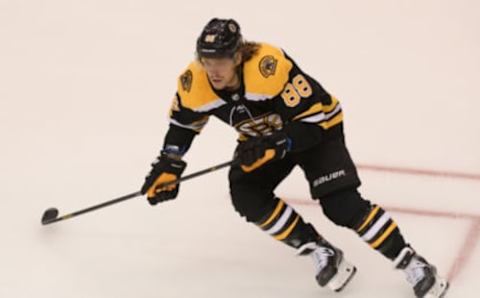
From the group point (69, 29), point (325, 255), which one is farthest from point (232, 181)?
point (69, 29)

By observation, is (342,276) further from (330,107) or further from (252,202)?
(330,107)

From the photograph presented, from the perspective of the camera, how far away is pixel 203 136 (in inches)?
190

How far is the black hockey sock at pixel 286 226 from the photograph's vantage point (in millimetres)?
3549

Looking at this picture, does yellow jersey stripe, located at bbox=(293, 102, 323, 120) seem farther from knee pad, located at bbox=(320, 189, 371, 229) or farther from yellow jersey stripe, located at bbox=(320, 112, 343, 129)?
knee pad, located at bbox=(320, 189, 371, 229)

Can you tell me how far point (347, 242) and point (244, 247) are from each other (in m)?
0.39

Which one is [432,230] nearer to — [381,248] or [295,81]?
[381,248]

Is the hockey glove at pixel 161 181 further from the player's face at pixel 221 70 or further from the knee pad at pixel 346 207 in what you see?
the knee pad at pixel 346 207

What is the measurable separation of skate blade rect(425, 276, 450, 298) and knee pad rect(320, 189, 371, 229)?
0.33 meters

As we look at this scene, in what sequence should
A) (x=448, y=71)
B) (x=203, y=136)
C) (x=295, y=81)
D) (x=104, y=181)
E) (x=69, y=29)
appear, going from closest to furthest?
(x=295, y=81) → (x=104, y=181) → (x=203, y=136) → (x=448, y=71) → (x=69, y=29)

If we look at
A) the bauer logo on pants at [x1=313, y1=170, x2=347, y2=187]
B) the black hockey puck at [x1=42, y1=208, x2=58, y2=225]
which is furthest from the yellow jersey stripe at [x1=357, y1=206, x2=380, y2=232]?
the black hockey puck at [x1=42, y1=208, x2=58, y2=225]

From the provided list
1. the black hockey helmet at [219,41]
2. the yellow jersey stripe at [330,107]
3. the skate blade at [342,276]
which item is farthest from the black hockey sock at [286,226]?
the black hockey helmet at [219,41]

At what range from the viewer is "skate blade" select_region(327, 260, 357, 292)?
356cm

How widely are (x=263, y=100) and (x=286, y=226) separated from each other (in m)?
0.46

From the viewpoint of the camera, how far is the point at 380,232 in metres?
3.43
